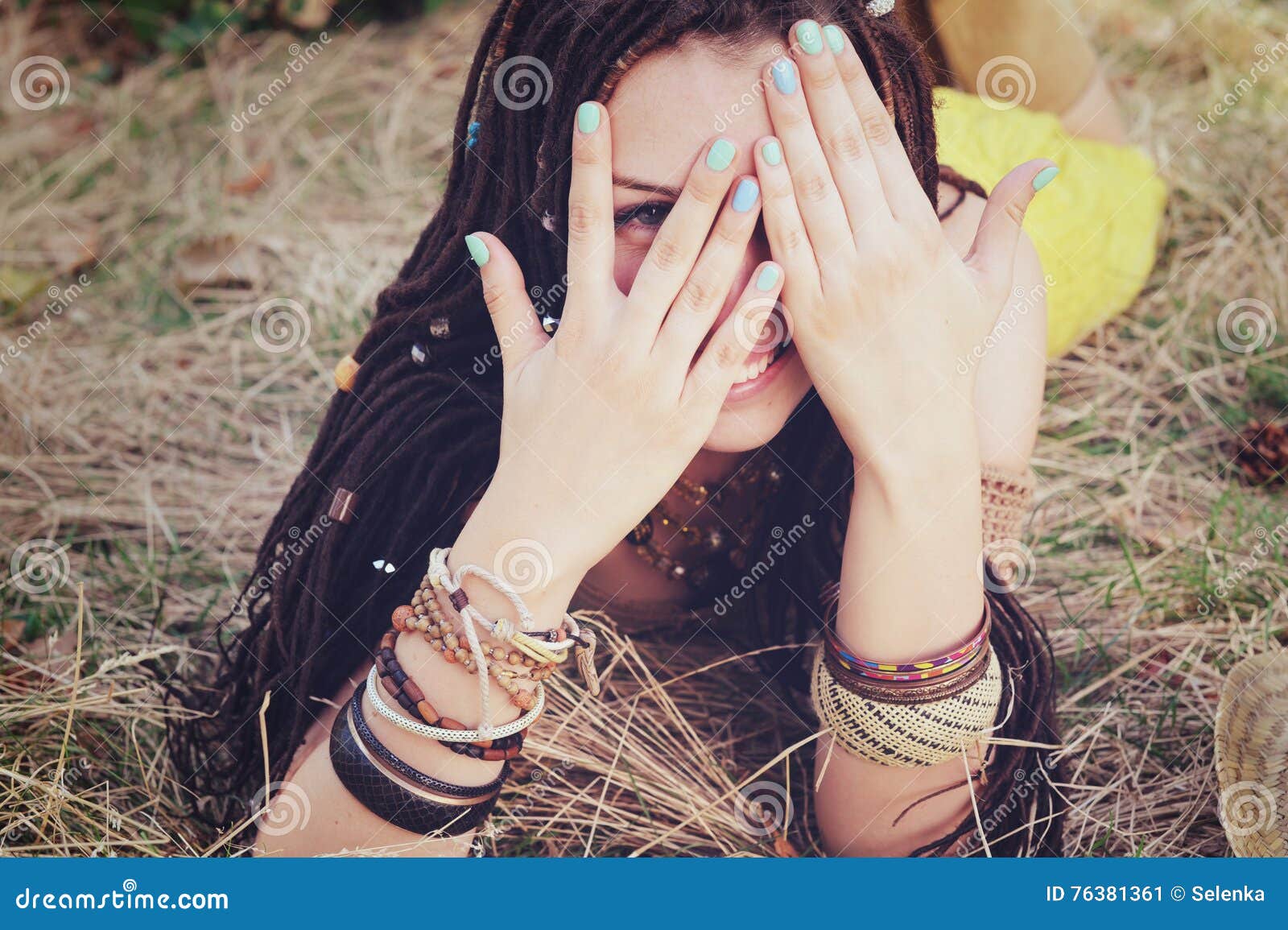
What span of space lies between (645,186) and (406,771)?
898 millimetres

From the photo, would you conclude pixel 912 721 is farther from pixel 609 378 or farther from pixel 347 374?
pixel 347 374

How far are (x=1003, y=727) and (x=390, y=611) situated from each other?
1068 mm

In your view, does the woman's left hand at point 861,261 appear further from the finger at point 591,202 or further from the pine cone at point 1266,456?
the pine cone at point 1266,456

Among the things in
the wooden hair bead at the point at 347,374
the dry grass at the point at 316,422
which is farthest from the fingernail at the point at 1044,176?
the wooden hair bead at the point at 347,374

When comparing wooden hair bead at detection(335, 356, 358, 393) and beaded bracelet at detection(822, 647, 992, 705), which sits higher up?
wooden hair bead at detection(335, 356, 358, 393)

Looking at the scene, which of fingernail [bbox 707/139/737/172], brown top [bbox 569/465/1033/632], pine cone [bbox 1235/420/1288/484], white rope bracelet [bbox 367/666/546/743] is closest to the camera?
fingernail [bbox 707/139/737/172]

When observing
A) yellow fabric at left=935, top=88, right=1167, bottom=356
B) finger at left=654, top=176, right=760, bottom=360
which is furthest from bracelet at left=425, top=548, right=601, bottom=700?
yellow fabric at left=935, top=88, right=1167, bottom=356

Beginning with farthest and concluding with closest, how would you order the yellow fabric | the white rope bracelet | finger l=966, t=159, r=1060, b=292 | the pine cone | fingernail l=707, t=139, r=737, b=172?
the yellow fabric
the pine cone
finger l=966, t=159, r=1060, b=292
the white rope bracelet
fingernail l=707, t=139, r=737, b=172

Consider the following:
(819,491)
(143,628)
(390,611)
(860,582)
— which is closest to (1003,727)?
(860,582)

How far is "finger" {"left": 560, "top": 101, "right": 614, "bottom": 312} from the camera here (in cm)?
144

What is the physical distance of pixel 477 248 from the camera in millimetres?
1555

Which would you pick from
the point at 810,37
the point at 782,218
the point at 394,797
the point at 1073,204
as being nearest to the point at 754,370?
the point at 782,218

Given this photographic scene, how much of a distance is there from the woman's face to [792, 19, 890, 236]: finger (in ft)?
0.19

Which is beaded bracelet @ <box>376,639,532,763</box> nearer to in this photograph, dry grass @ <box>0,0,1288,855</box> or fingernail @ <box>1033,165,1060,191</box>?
dry grass @ <box>0,0,1288,855</box>
